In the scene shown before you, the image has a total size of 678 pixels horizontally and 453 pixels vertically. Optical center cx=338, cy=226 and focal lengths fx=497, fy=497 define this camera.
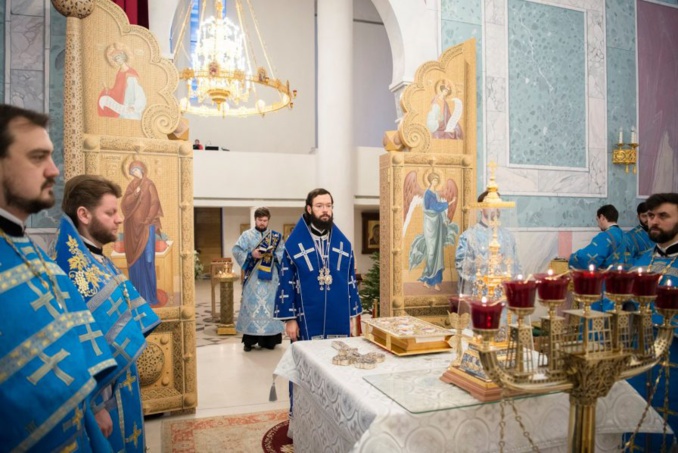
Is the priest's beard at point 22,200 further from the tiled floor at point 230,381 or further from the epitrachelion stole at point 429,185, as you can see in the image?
the epitrachelion stole at point 429,185

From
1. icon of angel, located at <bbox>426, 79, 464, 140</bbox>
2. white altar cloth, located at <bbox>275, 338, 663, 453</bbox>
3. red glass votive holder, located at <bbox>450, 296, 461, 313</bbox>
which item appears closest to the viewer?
white altar cloth, located at <bbox>275, 338, 663, 453</bbox>

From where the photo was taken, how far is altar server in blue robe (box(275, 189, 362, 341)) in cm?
377

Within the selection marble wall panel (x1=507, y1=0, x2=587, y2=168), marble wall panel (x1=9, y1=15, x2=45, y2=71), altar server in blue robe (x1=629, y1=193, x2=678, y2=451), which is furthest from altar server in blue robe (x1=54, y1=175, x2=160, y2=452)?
marble wall panel (x1=507, y1=0, x2=587, y2=168)

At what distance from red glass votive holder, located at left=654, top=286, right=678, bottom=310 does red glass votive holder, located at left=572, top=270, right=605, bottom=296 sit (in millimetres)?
302

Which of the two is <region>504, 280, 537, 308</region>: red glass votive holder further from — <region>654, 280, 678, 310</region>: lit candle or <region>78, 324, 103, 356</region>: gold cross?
<region>78, 324, 103, 356</region>: gold cross

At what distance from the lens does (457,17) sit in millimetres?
5543

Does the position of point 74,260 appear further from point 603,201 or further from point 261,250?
point 603,201

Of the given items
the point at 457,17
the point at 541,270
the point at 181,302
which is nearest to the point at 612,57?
the point at 457,17

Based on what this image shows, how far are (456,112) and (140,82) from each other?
10.2 feet

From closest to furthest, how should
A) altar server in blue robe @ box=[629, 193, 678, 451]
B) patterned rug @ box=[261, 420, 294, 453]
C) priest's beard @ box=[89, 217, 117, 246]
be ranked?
priest's beard @ box=[89, 217, 117, 246]
altar server in blue robe @ box=[629, 193, 678, 451]
patterned rug @ box=[261, 420, 294, 453]

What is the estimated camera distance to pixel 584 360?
1.49 metres

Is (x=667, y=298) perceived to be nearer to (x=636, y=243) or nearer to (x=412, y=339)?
(x=412, y=339)

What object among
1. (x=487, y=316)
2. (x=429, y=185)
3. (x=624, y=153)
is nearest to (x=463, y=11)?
(x=429, y=185)

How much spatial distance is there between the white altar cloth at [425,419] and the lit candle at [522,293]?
2.22 feet
